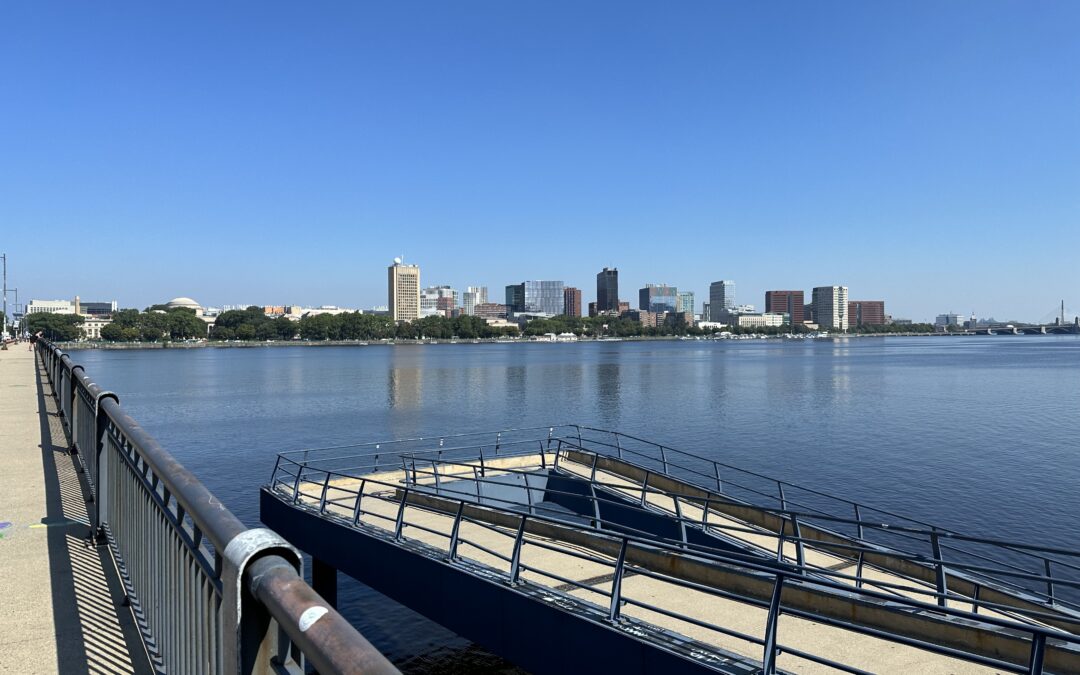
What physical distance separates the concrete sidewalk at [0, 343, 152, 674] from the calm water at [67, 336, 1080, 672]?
357 inches

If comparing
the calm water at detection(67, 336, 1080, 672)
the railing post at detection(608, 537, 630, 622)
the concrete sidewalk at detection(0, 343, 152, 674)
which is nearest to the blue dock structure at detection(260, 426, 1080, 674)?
the railing post at detection(608, 537, 630, 622)

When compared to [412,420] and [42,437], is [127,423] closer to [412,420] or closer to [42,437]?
[42,437]

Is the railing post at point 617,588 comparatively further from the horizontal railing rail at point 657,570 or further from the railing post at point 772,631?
the railing post at point 772,631

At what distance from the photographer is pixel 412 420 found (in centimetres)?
5853

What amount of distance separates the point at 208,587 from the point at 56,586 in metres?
3.79

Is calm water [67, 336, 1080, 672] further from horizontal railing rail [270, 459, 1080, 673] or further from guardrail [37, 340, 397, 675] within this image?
guardrail [37, 340, 397, 675]

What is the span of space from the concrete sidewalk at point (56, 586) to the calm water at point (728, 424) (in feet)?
29.7

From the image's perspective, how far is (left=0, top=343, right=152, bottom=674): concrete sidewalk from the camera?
4.67 meters

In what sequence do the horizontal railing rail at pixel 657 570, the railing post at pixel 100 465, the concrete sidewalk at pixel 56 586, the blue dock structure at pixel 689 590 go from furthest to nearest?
the blue dock structure at pixel 689 590 < the railing post at pixel 100 465 < the horizontal railing rail at pixel 657 570 < the concrete sidewalk at pixel 56 586

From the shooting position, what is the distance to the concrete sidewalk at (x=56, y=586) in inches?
184

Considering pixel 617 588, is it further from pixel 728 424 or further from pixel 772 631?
pixel 728 424

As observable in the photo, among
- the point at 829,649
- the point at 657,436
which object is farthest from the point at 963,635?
the point at 657,436

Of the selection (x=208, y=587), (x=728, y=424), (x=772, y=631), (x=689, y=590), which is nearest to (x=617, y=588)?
(x=772, y=631)

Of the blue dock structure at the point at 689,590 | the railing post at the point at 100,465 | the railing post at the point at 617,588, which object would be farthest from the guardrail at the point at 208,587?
the railing post at the point at 617,588
